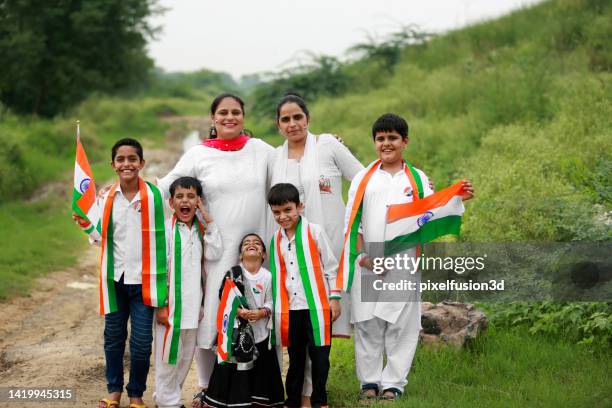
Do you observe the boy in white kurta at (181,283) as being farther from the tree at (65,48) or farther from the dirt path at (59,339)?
the tree at (65,48)

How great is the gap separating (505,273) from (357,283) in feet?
6.01

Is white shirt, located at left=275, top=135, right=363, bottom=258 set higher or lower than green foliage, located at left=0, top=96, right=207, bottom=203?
lower

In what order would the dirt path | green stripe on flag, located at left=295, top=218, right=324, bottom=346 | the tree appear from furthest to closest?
the tree, the dirt path, green stripe on flag, located at left=295, top=218, right=324, bottom=346

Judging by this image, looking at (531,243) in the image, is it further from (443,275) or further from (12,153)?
(12,153)

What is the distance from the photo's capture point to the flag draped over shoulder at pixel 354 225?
4.46 metres

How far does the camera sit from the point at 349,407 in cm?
450

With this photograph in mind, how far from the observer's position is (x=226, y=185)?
179 inches

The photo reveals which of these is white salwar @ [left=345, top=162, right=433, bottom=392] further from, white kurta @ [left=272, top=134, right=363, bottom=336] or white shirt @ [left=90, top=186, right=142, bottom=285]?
white shirt @ [left=90, top=186, right=142, bottom=285]

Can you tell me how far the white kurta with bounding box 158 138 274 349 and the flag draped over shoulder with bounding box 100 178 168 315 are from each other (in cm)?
16

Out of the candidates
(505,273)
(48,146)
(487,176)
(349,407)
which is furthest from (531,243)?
(48,146)

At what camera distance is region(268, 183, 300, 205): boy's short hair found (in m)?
4.38

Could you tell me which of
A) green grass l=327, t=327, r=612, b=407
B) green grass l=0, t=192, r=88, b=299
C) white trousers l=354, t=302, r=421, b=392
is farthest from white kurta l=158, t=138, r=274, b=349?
green grass l=0, t=192, r=88, b=299

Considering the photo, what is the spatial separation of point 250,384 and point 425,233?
1444 mm

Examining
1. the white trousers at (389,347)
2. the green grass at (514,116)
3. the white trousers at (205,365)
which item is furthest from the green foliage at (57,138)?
the white trousers at (389,347)
